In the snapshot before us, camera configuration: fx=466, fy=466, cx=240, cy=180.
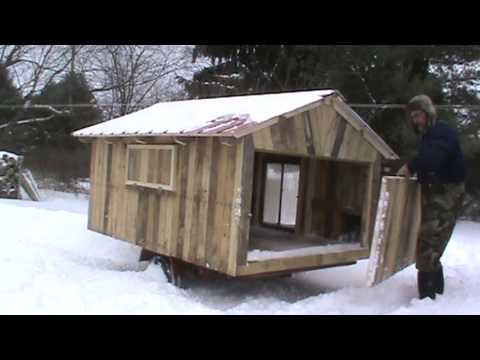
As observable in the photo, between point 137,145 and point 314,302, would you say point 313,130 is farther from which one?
point 137,145

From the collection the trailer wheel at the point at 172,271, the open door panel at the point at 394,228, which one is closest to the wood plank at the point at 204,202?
the trailer wheel at the point at 172,271

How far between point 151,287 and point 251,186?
189cm

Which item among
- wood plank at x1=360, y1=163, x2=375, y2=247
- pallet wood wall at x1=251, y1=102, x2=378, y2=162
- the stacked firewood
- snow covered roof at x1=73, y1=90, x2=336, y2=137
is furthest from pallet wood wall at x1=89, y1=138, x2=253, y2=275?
the stacked firewood

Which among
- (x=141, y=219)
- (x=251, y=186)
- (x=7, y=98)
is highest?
(x=7, y=98)

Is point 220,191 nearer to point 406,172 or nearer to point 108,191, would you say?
point 406,172

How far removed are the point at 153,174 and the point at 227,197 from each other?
5.94 feet

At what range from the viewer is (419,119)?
5.12m

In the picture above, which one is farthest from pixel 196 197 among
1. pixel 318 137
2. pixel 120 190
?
pixel 120 190

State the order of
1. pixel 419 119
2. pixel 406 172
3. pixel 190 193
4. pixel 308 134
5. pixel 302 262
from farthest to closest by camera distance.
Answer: pixel 302 262 < pixel 190 193 < pixel 308 134 < pixel 406 172 < pixel 419 119

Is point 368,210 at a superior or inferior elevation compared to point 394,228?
inferior

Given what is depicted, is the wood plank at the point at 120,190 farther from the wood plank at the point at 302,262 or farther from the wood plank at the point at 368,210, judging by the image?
the wood plank at the point at 368,210

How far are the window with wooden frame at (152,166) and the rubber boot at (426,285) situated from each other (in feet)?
11.2

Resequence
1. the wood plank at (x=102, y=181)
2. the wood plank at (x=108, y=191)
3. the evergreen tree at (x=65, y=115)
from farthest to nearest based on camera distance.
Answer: the evergreen tree at (x=65, y=115), the wood plank at (x=102, y=181), the wood plank at (x=108, y=191)

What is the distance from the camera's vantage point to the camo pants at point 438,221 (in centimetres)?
499
